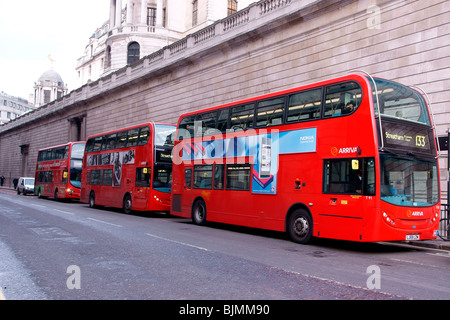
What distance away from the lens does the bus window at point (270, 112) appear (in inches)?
452

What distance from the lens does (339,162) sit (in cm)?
970

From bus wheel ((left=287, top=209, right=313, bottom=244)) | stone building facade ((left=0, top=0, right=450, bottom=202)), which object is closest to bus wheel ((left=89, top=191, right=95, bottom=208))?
stone building facade ((left=0, top=0, right=450, bottom=202))

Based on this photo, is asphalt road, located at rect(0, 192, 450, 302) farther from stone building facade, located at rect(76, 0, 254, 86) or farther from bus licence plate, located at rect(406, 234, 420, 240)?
stone building facade, located at rect(76, 0, 254, 86)

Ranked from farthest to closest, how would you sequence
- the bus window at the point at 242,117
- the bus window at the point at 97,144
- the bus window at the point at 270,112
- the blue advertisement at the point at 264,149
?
the bus window at the point at 97,144
the bus window at the point at 242,117
the bus window at the point at 270,112
the blue advertisement at the point at 264,149

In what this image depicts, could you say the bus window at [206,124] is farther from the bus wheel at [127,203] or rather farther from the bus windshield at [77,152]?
the bus windshield at [77,152]

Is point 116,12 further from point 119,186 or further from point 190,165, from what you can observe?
point 190,165

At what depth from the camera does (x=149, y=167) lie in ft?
59.2

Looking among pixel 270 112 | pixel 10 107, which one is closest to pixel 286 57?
pixel 270 112

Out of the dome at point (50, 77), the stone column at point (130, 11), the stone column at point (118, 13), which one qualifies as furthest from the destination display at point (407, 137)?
the dome at point (50, 77)

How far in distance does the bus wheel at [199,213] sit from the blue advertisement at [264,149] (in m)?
1.69

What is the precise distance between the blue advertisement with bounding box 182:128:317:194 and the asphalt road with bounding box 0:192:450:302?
171 centimetres

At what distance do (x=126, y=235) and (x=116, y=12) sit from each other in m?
47.4
